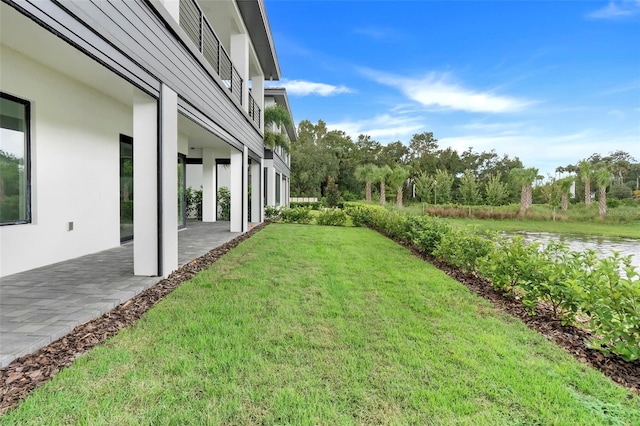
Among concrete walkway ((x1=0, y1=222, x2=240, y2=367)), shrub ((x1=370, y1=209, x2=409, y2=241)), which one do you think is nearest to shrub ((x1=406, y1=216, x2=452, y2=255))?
shrub ((x1=370, y1=209, x2=409, y2=241))

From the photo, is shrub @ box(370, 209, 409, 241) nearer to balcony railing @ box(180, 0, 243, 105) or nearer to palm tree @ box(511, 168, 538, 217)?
balcony railing @ box(180, 0, 243, 105)

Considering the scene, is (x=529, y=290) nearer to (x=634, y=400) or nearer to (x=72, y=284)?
(x=634, y=400)

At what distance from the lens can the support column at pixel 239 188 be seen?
30.8 ft

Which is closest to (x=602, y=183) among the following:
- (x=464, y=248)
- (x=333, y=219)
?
(x=333, y=219)

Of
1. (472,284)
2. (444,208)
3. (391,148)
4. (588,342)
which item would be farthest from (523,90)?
(391,148)

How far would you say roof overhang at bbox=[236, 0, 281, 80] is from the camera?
825cm

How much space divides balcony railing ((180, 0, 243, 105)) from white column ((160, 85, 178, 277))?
6.70ft

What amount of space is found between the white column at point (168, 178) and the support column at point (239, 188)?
185 inches

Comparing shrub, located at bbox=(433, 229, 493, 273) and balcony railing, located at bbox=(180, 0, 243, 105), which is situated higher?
balcony railing, located at bbox=(180, 0, 243, 105)

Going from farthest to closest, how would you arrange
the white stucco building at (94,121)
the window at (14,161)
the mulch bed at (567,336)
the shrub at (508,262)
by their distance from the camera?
the window at (14,161), the shrub at (508,262), the white stucco building at (94,121), the mulch bed at (567,336)

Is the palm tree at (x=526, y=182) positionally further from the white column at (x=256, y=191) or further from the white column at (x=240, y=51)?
the white column at (x=240, y=51)

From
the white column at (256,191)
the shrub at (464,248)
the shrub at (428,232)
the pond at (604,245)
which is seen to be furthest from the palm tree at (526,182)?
the shrub at (464,248)

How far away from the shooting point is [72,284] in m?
3.84

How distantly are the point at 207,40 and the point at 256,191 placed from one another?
18.7 ft
